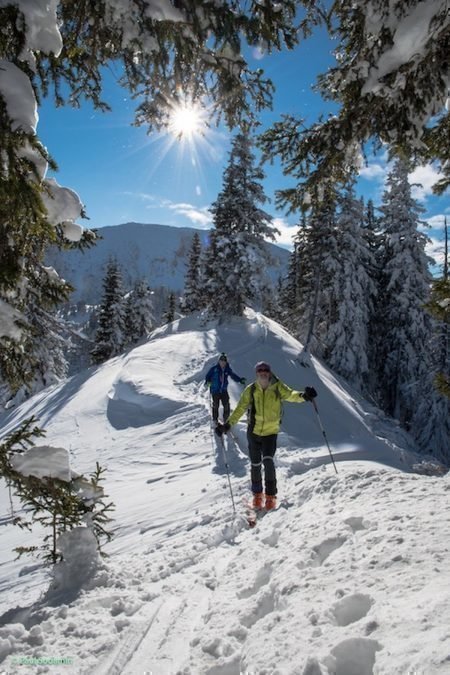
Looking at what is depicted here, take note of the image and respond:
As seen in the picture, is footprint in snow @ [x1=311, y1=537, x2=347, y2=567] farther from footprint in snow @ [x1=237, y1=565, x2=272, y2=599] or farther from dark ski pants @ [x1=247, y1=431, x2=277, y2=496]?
dark ski pants @ [x1=247, y1=431, x2=277, y2=496]

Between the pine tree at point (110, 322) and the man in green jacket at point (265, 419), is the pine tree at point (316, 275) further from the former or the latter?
the man in green jacket at point (265, 419)

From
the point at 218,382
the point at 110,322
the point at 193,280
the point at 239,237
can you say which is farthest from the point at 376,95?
the point at 193,280

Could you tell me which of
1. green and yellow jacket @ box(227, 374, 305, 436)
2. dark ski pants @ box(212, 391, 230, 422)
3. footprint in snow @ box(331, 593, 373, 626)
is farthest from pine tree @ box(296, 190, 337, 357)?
footprint in snow @ box(331, 593, 373, 626)

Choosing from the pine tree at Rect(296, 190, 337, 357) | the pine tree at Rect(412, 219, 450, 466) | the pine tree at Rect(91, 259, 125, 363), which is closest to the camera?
the pine tree at Rect(412, 219, 450, 466)

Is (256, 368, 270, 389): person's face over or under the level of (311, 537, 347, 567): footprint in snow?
over

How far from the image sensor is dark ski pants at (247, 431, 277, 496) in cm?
670

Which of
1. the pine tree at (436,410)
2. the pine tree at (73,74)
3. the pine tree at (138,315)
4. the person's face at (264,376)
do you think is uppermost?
the pine tree at (138,315)

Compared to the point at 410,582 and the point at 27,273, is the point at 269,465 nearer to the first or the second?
the point at 410,582

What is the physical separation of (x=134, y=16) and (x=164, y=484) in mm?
8487

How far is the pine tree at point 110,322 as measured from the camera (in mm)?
33938

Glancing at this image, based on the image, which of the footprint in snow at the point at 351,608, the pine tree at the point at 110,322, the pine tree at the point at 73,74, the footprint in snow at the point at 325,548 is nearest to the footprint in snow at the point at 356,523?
the footprint in snow at the point at 325,548

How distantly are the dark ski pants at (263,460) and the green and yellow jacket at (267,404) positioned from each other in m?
0.12

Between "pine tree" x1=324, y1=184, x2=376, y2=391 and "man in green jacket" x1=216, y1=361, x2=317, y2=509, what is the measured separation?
20764mm

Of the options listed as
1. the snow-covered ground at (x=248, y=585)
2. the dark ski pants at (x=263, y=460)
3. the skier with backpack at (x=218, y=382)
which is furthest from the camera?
the skier with backpack at (x=218, y=382)
